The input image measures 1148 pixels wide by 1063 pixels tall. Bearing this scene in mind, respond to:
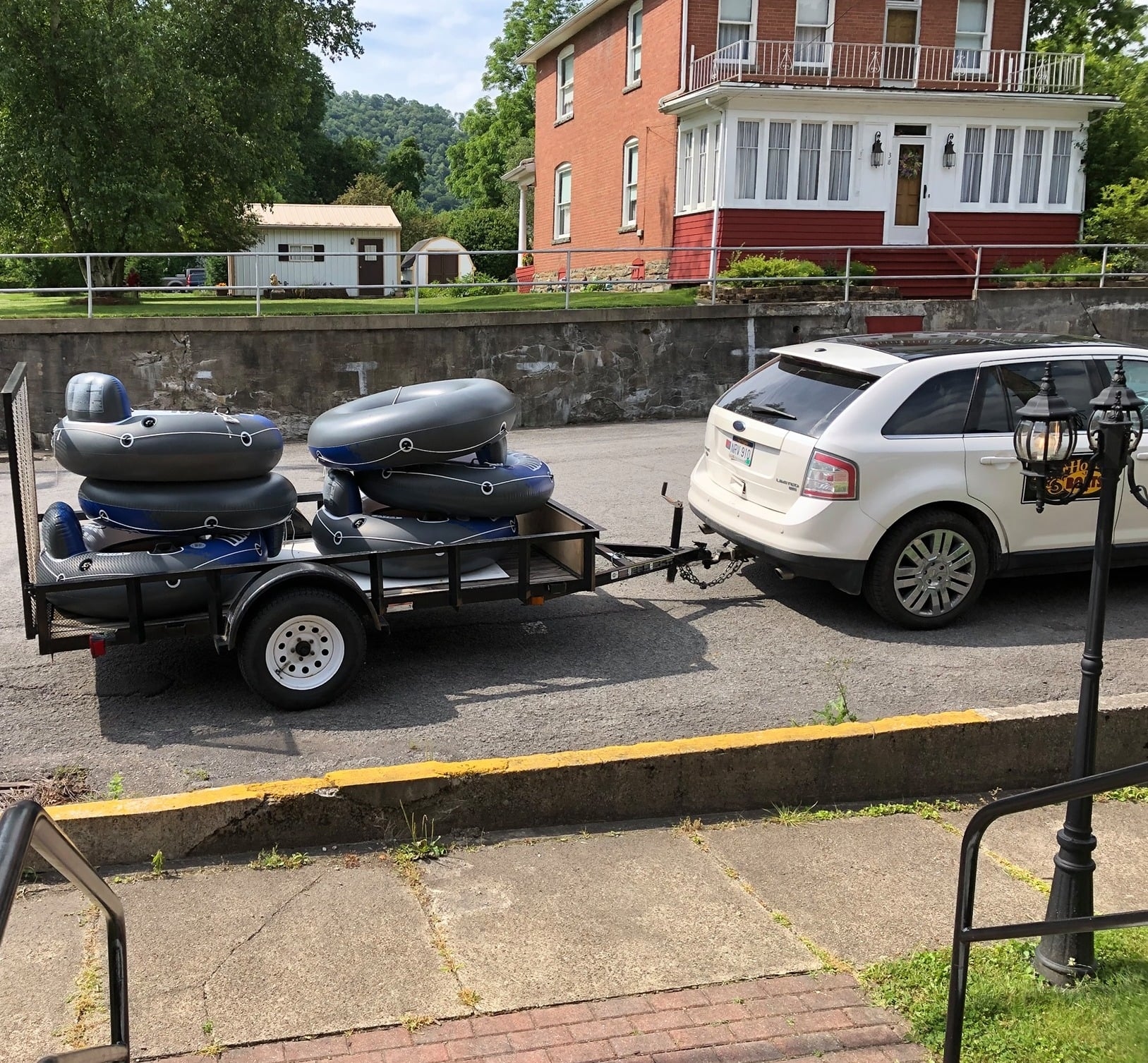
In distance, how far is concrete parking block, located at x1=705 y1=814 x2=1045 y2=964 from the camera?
4199 mm

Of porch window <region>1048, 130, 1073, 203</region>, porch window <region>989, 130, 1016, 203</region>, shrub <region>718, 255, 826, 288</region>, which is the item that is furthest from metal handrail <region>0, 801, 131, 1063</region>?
porch window <region>1048, 130, 1073, 203</region>

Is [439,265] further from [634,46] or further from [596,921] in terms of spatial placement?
[596,921]

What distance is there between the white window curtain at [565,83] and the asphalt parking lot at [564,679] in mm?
26506

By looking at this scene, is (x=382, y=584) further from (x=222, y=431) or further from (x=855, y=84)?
(x=855, y=84)

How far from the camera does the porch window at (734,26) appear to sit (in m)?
24.4

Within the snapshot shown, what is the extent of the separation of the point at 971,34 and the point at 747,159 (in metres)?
6.77

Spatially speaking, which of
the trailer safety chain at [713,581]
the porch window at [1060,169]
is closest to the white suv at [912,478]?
the trailer safety chain at [713,581]

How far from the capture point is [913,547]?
7242 mm

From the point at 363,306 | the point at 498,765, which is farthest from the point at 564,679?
the point at 363,306

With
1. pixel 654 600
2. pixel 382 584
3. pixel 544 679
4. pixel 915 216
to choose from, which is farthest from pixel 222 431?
pixel 915 216

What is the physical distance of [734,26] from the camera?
24672 mm

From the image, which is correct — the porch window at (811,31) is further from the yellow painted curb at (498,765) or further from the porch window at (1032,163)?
the yellow painted curb at (498,765)

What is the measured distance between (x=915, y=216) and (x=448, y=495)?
844 inches

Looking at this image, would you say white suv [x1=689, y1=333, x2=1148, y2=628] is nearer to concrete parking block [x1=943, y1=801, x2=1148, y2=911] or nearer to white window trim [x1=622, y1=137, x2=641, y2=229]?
concrete parking block [x1=943, y1=801, x2=1148, y2=911]
